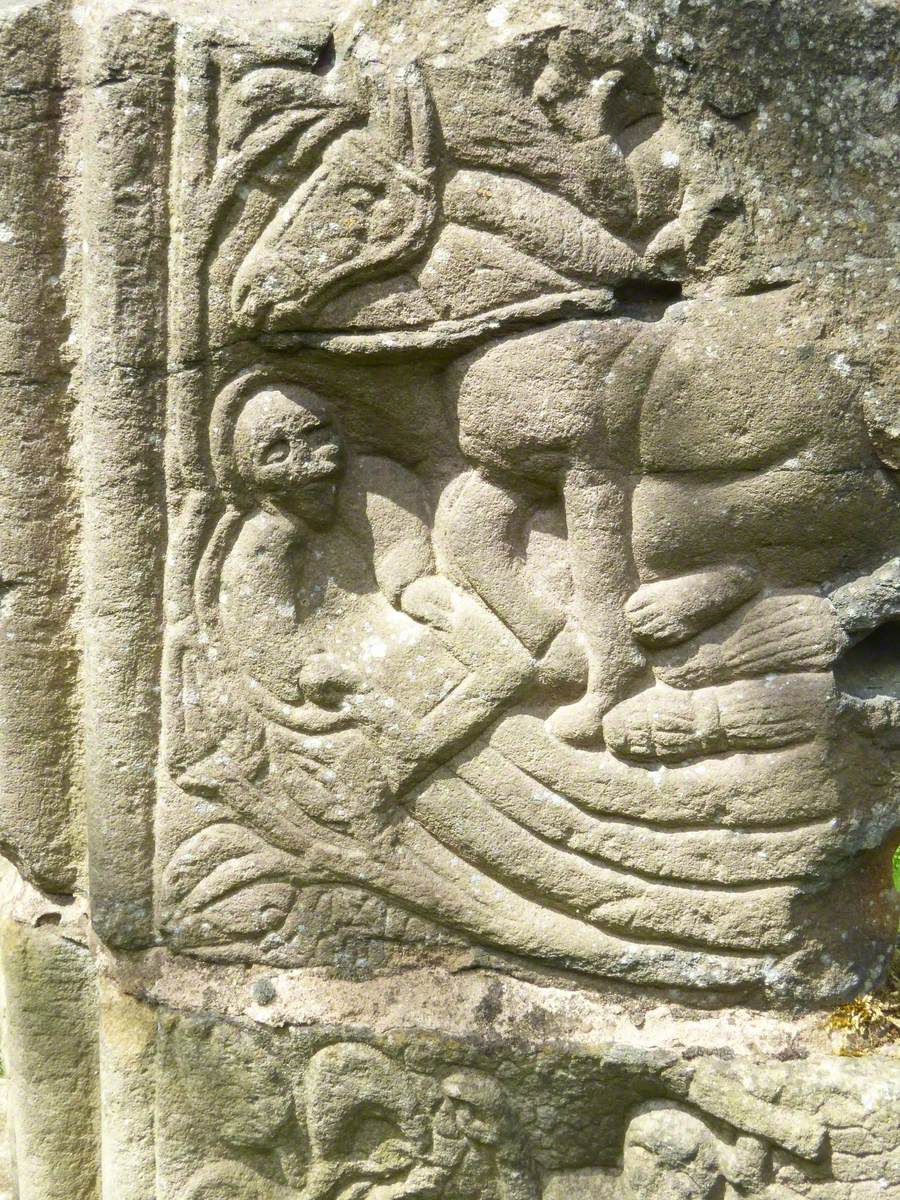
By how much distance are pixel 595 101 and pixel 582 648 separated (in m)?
0.96

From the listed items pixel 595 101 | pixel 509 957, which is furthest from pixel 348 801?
pixel 595 101

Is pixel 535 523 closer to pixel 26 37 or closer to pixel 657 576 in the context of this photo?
pixel 657 576

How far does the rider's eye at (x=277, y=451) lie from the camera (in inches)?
96.8

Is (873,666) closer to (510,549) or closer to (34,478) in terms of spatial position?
(510,549)

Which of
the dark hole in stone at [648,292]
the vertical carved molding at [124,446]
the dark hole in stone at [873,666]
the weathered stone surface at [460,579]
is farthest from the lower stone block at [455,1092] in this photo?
the dark hole in stone at [648,292]

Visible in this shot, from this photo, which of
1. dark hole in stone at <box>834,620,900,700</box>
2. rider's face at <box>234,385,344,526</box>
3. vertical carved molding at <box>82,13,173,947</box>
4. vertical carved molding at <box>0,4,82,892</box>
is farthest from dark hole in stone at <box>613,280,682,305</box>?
vertical carved molding at <box>0,4,82,892</box>

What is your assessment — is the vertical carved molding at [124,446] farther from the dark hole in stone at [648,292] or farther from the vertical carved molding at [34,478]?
the dark hole in stone at [648,292]

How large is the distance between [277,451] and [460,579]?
0.42 meters

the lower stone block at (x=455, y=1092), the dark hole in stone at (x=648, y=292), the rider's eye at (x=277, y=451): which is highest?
the dark hole in stone at (x=648, y=292)

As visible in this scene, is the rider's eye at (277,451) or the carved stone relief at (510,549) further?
the rider's eye at (277,451)

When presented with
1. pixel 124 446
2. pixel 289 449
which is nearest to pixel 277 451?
pixel 289 449

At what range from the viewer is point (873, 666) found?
250cm

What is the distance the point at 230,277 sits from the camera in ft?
7.84

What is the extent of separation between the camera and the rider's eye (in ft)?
8.07
